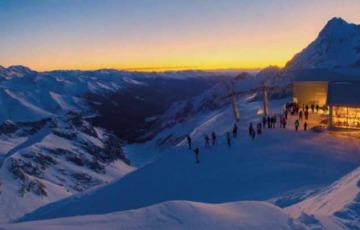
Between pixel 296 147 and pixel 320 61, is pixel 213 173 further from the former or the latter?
pixel 320 61

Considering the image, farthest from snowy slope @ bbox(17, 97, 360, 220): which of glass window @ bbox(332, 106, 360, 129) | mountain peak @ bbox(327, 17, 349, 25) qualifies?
mountain peak @ bbox(327, 17, 349, 25)

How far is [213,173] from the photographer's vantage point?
96.4ft

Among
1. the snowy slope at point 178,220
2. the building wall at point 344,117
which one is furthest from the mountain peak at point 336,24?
the snowy slope at point 178,220

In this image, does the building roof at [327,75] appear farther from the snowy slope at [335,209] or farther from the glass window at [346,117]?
the snowy slope at [335,209]

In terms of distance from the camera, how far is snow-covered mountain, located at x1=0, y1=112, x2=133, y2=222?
89725mm

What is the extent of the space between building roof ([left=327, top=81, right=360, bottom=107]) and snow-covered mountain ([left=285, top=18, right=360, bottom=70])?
4021 inches

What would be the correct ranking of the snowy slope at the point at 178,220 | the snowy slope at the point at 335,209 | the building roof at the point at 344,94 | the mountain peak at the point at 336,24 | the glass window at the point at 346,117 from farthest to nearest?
1. the mountain peak at the point at 336,24
2. the building roof at the point at 344,94
3. the glass window at the point at 346,117
4. the snowy slope at the point at 335,209
5. the snowy slope at the point at 178,220

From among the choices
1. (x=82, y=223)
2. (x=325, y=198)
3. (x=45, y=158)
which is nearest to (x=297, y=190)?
(x=325, y=198)

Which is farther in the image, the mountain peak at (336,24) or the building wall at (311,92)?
the mountain peak at (336,24)

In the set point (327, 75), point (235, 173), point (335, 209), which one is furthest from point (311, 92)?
point (335, 209)

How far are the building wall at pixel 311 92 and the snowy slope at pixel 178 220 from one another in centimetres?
3438

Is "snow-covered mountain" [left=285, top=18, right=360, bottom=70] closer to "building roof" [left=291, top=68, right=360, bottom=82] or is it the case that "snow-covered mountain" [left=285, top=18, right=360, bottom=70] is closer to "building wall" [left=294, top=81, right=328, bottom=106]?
"building roof" [left=291, top=68, right=360, bottom=82]

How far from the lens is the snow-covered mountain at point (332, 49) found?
142000 millimetres

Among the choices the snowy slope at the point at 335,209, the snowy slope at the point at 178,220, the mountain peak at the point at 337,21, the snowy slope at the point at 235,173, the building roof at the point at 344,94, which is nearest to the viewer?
the snowy slope at the point at 178,220
